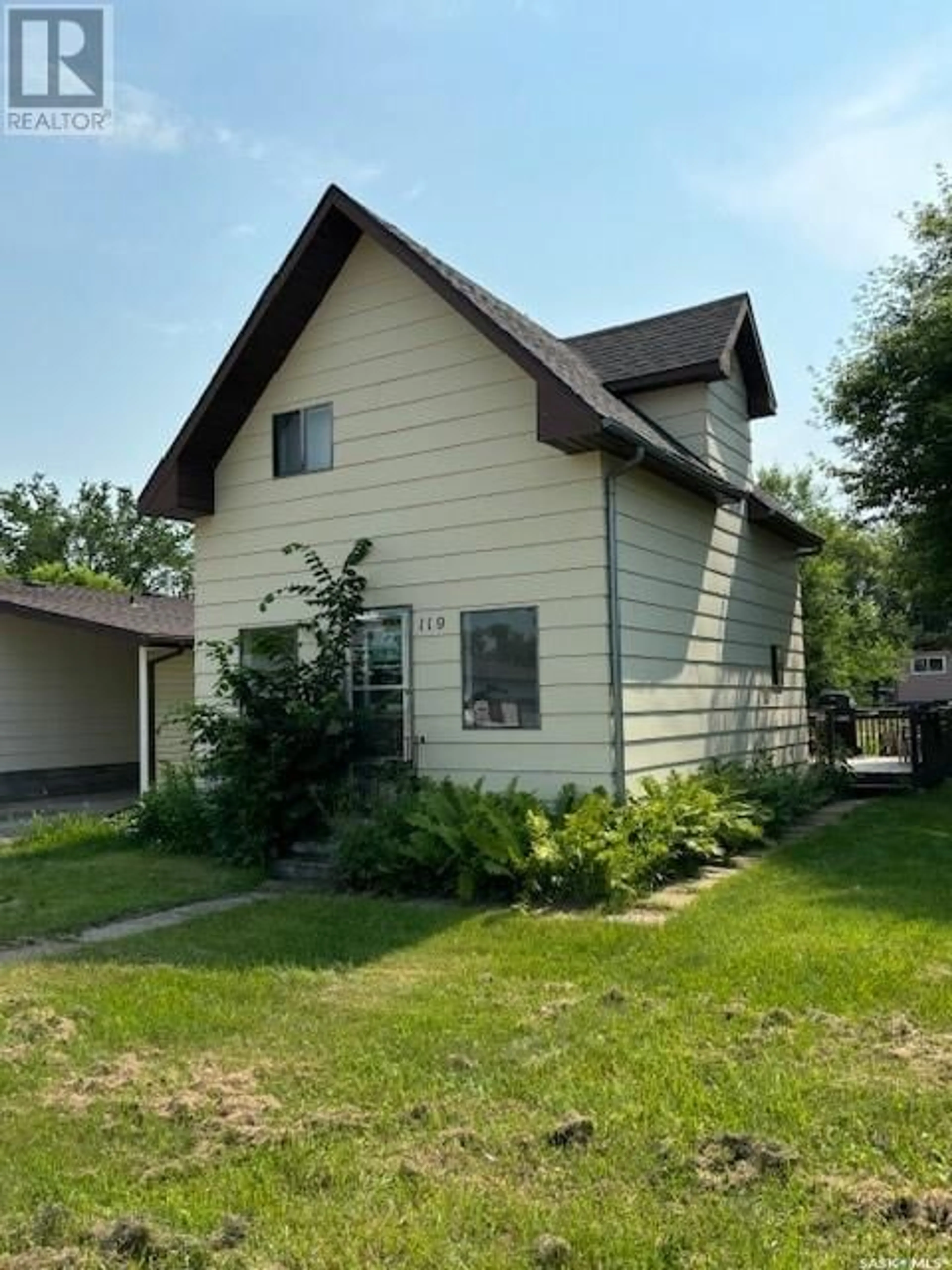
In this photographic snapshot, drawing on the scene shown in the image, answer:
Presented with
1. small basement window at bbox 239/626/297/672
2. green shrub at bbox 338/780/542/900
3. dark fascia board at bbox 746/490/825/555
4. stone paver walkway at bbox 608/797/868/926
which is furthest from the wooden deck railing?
small basement window at bbox 239/626/297/672

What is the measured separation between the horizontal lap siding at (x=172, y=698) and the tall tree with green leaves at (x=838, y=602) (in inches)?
502

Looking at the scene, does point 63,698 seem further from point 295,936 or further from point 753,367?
point 295,936

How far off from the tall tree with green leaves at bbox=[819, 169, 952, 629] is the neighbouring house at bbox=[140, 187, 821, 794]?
84.7 inches

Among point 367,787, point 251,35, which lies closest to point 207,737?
point 367,787

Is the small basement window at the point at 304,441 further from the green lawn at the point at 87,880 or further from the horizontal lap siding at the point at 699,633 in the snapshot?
the green lawn at the point at 87,880

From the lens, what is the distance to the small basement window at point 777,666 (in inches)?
551

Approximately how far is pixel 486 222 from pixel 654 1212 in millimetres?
11010

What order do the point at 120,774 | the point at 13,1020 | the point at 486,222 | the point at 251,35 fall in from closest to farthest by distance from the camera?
the point at 13,1020 → the point at 251,35 → the point at 486,222 → the point at 120,774

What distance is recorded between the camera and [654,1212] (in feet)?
9.46

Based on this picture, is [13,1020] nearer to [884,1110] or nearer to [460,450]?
[884,1110]

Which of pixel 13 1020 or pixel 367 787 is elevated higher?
pixel 367 787

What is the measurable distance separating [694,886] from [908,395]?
8.78 m

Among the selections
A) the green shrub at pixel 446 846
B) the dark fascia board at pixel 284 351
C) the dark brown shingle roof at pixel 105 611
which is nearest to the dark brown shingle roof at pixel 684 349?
the dark fascia board at pixel 284 351

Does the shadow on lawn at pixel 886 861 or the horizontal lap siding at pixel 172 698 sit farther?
the horizontal lap siding at pixel 172 698
